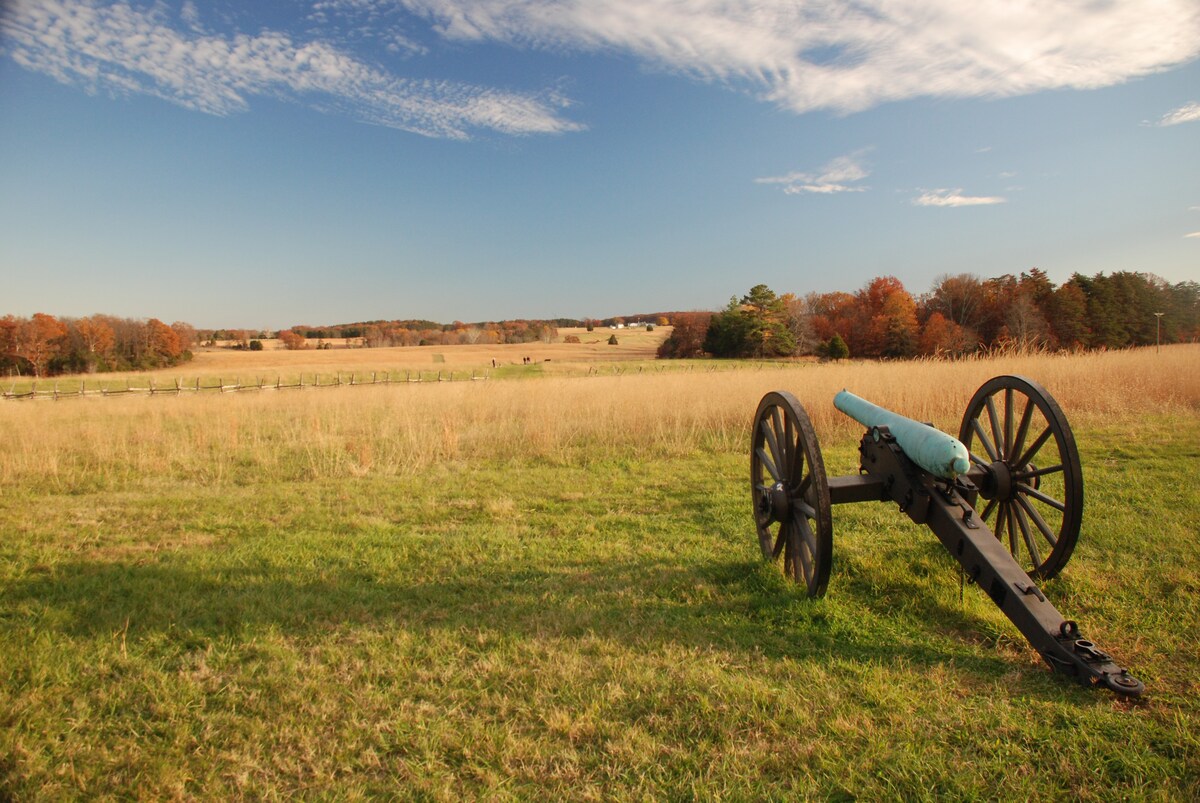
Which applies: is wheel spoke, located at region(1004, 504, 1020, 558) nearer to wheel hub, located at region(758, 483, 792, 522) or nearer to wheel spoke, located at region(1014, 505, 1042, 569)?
wheel spoke, located at region(1014, 505, 1042, 569)

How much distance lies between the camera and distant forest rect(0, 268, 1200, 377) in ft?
94.4

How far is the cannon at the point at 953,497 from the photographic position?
2513mm

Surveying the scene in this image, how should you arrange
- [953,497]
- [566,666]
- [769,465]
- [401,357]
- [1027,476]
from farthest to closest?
[401,357] < [769,465] < [1027,476] < [953,497] < [566,666]

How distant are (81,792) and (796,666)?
2734mm

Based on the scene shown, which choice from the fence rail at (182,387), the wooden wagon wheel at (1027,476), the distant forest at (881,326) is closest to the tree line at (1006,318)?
the distant forest at (881,326)

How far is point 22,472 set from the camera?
7.25 m

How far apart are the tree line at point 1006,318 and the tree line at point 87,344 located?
43619 millimetres

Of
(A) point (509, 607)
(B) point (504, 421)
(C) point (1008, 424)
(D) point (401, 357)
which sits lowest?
(A) point (509, 607)

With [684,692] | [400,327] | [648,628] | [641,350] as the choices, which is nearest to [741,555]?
[648,628]

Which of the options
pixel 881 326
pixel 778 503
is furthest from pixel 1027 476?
pixel 881 326

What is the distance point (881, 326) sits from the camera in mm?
38000

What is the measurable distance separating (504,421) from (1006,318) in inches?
1210

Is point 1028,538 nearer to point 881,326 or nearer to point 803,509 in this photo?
point 803,509

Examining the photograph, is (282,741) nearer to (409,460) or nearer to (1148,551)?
(1148,551)
